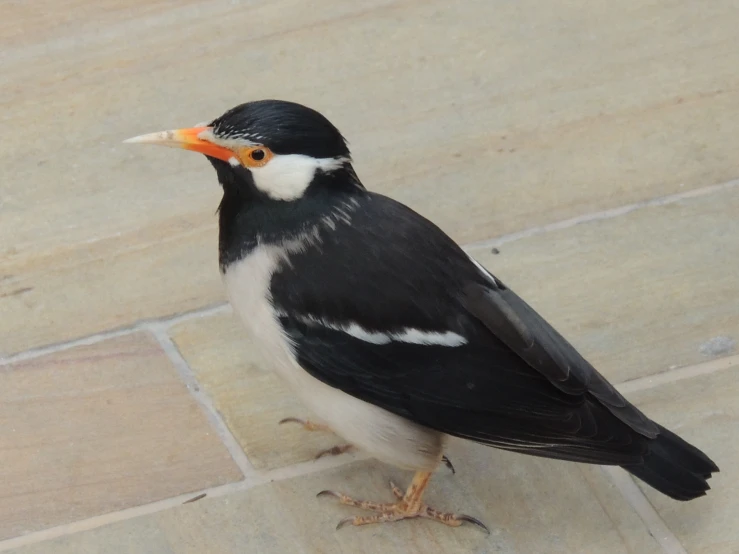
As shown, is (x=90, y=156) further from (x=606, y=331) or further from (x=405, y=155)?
(x=606, y=331)

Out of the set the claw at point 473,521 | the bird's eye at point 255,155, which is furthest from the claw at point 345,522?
the bird's eye at point 255,155

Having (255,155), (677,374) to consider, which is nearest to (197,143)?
Answer: (255,155)

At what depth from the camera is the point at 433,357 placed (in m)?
2.96

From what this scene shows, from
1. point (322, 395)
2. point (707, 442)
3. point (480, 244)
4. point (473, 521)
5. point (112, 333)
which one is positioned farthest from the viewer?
point (480, 244)

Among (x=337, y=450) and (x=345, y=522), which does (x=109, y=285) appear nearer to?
(x=337, y=450)

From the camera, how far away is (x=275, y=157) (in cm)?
300

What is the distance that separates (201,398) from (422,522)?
770 millimetres

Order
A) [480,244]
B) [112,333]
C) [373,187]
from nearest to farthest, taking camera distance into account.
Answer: [112,333]
[480,244]
[373,187]

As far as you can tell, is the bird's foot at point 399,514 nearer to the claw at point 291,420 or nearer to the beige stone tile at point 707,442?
Answer: the claw at point 291,420

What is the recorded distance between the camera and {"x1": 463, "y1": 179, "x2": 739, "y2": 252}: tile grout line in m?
4.03

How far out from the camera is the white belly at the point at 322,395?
301cm

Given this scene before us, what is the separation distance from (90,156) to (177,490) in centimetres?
159

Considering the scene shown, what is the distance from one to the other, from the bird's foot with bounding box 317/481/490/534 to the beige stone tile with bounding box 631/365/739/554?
0.52 metres

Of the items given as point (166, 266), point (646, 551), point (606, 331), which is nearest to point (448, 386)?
point (646, 551)
